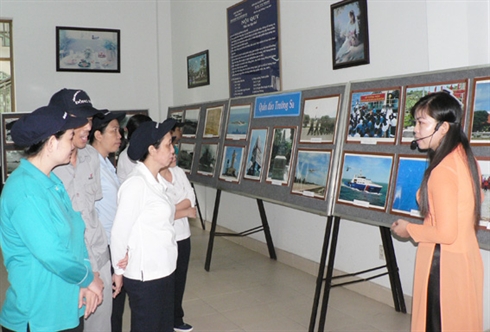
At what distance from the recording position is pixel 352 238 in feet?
14.2

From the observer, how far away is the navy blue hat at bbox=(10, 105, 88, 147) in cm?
169

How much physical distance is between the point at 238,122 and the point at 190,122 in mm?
1189

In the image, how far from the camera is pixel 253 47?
566 centimetres

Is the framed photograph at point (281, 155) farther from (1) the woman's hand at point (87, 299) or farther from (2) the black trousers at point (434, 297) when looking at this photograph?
(1) the woman's hand at point (87, 299)

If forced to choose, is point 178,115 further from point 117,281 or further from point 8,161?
point 117,281

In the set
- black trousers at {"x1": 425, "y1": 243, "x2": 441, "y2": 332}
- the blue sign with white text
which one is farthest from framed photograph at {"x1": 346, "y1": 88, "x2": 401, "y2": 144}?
black trousers at {"x1": 425, "y1": 243, "x2": 441, "y2": 332}

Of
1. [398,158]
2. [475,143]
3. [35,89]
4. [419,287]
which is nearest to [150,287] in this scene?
[419,287]

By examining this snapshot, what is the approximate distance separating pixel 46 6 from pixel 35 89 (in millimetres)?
1204

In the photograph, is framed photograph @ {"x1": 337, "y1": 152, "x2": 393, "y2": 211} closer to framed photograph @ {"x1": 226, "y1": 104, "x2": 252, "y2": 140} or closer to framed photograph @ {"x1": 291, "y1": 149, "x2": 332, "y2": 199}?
framed photograph @ {"x1": 291, "y1": 149, "x2": 332, "y2": 199}

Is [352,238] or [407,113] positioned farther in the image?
[352,238]

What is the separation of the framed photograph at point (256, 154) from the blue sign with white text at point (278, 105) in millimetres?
153

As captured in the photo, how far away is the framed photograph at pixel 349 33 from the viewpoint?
13.4ft

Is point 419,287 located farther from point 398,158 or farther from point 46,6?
point 46,6

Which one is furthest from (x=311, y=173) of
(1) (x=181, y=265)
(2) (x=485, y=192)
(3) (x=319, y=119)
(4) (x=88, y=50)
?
(4) (x=88, y=50)
